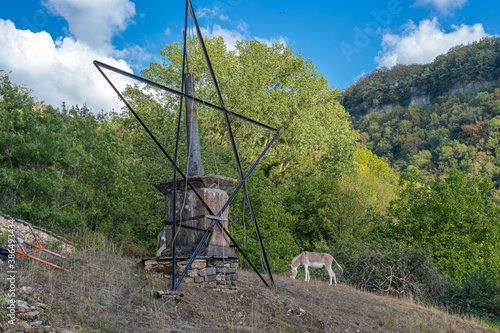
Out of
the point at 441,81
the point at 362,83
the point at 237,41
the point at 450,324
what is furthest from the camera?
the point at 362,83

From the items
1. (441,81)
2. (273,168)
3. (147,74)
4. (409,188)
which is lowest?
(409,188)

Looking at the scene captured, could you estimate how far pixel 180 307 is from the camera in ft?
21.6

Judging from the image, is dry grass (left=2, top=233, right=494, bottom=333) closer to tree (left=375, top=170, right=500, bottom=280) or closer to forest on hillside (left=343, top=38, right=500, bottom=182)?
tree (left=375, top=170, right=500, bottom=280)

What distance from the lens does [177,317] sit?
6.15 metres

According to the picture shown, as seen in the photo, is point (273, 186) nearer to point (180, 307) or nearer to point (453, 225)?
point (453, 225)

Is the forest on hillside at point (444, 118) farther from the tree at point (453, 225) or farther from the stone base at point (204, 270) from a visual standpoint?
the stone base at point (204, 270)

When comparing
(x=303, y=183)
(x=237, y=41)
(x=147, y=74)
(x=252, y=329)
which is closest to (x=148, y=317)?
(x=252, y=329)

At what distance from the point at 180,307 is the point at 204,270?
4.78 ft

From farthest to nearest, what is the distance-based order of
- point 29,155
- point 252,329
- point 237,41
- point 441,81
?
point 441,81
point 237,41
point 29,155
point 252,329

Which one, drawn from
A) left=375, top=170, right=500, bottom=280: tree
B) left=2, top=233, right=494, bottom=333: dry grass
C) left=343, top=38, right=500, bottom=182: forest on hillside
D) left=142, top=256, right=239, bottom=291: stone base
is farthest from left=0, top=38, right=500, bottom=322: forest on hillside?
left=343, top=38, right=500, bottom=182: forest on hillside

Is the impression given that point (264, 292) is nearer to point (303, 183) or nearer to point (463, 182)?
point (463, 182)

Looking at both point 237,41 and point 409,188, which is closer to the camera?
point 409,188

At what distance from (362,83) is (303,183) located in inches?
3431

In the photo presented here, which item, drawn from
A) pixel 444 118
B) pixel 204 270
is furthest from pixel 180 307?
pixel 444 118
